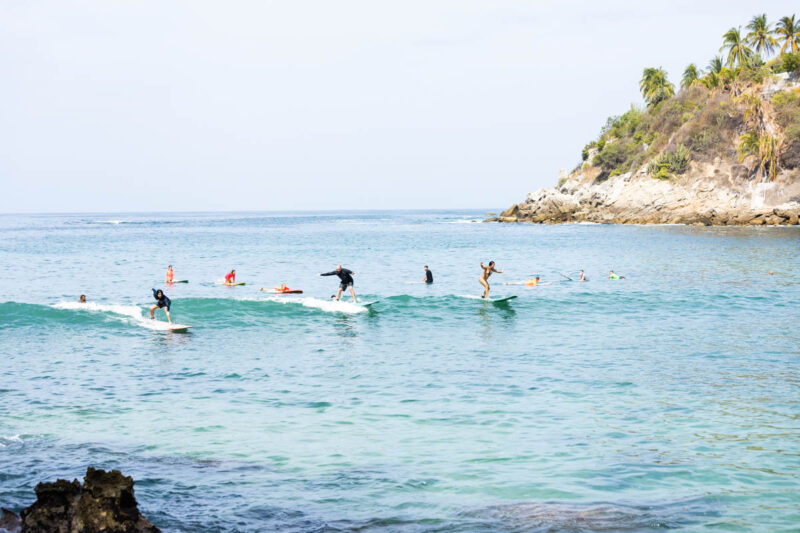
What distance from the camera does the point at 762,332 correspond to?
23.4 metres

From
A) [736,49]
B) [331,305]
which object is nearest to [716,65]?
[736,49]

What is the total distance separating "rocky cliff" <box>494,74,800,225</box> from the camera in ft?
279

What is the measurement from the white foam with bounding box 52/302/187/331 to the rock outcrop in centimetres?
7731

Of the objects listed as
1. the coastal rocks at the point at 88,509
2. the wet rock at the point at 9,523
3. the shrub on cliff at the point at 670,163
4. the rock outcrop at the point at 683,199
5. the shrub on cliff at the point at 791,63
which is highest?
the shrub on cliff at the point at 791,63

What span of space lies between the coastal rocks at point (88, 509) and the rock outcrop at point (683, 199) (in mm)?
88871

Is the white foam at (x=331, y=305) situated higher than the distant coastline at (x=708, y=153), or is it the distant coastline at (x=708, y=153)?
the distant coastline at (x=708, y=153)

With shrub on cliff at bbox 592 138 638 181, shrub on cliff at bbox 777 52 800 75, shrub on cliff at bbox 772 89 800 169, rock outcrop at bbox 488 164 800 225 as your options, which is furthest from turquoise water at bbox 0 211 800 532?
shrub on cliff at bbox 592 138 638 181

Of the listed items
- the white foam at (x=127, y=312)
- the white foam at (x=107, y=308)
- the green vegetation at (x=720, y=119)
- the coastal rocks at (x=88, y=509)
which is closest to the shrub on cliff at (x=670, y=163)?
the green vegetation at (x=720, y=119)

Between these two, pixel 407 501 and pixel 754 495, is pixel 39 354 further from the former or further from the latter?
pixel 754 495

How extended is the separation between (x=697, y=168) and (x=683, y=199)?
14.7 ft

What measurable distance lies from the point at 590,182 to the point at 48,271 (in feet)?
291

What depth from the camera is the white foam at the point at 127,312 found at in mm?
26141

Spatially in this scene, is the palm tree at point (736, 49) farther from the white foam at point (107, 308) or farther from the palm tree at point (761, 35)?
the white foam at point (107, 308)

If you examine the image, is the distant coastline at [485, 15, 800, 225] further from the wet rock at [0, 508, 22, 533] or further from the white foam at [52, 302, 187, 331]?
the wet rock at [0, 508, 22, 533]
